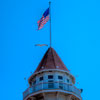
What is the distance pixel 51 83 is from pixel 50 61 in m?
4.84

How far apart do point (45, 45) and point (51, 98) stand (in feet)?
35.5

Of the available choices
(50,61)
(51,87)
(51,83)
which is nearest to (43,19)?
(50,61)

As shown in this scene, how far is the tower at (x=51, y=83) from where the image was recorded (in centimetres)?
4884

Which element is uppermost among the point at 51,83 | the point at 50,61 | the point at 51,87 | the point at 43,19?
the point at 43,19

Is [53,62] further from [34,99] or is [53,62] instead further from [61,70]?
[34,99]

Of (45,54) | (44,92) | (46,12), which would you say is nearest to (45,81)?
(44,92)

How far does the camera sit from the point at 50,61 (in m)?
53.2

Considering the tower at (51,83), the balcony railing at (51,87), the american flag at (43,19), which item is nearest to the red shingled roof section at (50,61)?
the tower at (51,83)

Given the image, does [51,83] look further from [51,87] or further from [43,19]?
[43,19]

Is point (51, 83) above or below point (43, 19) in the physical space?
below

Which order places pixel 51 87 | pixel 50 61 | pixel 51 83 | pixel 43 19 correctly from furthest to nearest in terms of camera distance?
pixel 43 19 → pixel 50 61 → pixel 51 83 → pixel 51 87

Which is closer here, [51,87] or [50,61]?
[51,87]

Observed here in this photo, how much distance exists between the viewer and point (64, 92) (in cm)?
4875

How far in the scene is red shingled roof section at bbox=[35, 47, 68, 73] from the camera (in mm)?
51938
